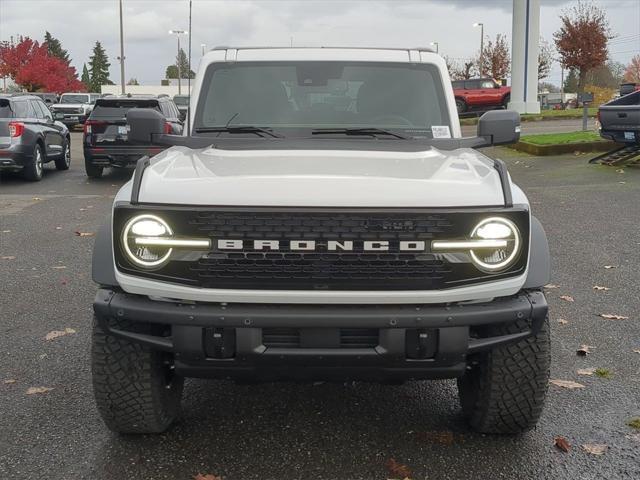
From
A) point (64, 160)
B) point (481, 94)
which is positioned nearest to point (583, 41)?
point (481, 94)

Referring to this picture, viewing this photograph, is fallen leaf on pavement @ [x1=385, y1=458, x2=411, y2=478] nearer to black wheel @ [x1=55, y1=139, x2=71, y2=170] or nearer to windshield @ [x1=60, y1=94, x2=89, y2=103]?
black wheel @ [x1=55, y1=139, x2=71, y2=170]

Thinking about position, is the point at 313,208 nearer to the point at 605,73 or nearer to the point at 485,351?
the point at 485,351

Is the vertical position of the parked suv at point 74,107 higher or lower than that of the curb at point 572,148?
higher

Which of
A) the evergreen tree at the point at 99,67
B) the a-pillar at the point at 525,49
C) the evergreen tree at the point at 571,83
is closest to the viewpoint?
the a-pillar at the point at 525,49

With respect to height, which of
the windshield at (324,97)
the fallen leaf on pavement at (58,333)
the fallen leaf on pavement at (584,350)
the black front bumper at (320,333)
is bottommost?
the fallen leaf on pavement at (584,350)

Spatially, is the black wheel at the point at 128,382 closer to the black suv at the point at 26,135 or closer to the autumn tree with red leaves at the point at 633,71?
the black suv at the point at 26,135

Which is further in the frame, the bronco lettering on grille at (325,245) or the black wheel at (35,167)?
the black wheel at (35,167)

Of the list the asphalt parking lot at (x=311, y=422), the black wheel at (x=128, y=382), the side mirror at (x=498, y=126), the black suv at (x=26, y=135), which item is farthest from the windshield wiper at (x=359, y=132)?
the black suv at (x=26, y=135)

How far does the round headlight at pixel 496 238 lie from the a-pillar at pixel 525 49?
80.7ft

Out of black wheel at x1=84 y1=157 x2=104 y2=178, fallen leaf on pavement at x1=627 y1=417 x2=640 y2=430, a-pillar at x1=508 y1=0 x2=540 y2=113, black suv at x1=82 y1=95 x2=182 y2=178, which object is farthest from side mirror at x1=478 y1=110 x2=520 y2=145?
a-pillar at x1=508 y1=0 x2=540 y2=113

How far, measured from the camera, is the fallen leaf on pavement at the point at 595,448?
3.36 m

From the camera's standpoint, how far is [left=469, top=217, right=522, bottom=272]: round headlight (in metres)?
2.96

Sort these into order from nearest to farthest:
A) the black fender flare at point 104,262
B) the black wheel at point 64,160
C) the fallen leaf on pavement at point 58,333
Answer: the black fender flare at point 104,262 < the fallen leaf on pavement at point 58,333 < the black wheel at point 64,160

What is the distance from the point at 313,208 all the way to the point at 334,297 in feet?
1.20
